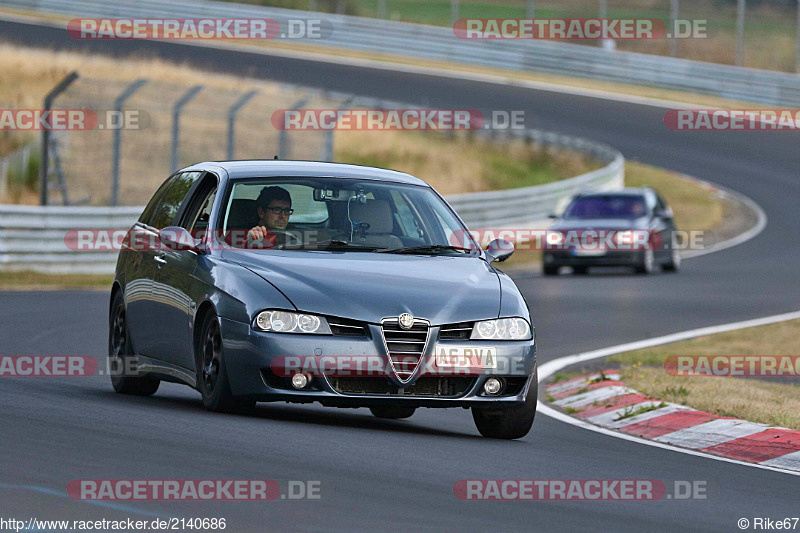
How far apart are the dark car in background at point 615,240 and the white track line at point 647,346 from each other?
5556mm

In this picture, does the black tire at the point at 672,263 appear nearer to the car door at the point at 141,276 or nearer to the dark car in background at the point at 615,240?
A: the dark car in background at the point at 615,240

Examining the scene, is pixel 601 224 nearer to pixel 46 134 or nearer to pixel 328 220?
pixel 46 134

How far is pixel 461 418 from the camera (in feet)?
36.4

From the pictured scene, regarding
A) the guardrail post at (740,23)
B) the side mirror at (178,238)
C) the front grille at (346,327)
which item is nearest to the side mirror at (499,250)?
the front grille at (346,327)

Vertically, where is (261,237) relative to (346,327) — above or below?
above

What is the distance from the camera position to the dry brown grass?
11336 millimetres

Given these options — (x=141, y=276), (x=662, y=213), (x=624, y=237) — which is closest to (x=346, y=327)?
(x=141, y=276)

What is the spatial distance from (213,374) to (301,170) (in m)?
1.62

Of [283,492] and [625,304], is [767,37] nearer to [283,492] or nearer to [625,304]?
[625,304]

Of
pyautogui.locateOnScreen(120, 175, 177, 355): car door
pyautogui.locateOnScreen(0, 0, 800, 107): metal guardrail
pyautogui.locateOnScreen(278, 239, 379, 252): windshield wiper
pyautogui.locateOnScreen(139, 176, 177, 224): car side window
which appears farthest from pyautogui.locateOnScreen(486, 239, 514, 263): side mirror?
pyautogui.locateOnScreen(0, 0, 800, 107): metal guardrail

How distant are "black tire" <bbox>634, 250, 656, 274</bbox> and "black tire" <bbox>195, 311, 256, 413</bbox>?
17.5 metres

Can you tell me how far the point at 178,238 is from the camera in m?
9.84

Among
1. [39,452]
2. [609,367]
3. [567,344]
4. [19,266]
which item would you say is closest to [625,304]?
[567,344]

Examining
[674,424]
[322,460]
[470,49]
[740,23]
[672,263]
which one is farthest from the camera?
[470,49]
